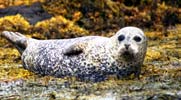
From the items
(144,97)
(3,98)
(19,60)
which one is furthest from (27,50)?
(144,97)

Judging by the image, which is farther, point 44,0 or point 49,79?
point 44,0

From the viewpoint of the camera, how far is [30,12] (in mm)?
17188

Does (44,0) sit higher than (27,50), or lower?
higher

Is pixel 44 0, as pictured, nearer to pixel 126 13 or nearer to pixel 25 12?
pixel 25 12

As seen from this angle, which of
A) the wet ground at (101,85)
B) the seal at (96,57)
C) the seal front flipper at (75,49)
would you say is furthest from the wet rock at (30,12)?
the seal front flipper at (75,49)

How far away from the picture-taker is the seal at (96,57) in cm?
983

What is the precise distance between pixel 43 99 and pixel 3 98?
589 millimetres

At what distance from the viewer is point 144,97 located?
28.3ft

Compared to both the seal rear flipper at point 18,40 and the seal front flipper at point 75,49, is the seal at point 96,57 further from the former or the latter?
the seal rear flipper at point 18,40

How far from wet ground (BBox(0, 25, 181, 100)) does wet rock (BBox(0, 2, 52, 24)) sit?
15.9 feet

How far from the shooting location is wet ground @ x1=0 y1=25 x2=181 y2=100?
29.2ft

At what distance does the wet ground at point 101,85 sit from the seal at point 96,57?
158 mm

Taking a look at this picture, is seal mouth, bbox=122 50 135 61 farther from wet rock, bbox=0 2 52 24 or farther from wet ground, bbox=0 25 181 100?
wet rock, bbox=0 2 52 24

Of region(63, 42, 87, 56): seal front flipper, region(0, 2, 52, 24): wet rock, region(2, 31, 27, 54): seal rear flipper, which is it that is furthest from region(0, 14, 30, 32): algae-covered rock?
region(63, 42, 87, 56): seal front flipper
